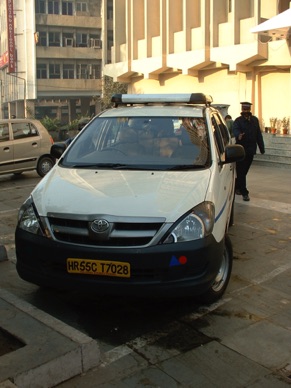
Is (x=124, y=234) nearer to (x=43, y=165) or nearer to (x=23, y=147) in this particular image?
(x=23, y=147)

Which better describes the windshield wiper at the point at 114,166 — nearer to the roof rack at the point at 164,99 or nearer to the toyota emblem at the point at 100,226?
the toyota emblem at the point at 100,226

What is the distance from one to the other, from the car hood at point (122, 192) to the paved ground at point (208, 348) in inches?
35.7

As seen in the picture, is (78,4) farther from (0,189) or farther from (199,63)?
(0,189)

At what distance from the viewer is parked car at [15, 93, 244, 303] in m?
3.61

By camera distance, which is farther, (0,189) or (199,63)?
(199,63)

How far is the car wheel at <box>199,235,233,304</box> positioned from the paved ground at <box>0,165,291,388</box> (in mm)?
81

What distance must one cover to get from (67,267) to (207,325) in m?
1.27

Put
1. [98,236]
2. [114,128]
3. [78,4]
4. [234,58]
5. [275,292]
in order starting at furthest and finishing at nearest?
[78,4], [234,58], [114,128], [275,292], [98,236]

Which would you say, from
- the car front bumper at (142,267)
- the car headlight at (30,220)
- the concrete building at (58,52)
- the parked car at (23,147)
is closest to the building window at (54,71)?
the concrete building at (58,52)

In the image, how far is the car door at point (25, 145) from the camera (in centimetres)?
1209

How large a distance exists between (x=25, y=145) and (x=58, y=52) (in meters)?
44.3

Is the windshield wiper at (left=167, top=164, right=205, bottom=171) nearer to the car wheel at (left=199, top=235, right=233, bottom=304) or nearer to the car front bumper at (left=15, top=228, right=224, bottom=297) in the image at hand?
the car wheel at (left=199, top=235, right=233, bottom=304)

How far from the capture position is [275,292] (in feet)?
15.5

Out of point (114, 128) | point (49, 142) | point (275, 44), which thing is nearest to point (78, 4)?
point (275, 44)
